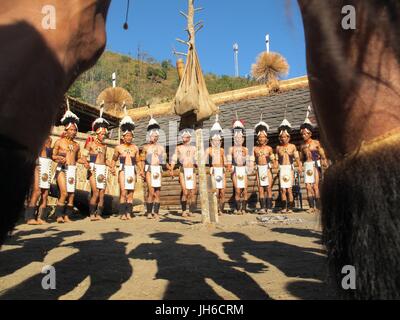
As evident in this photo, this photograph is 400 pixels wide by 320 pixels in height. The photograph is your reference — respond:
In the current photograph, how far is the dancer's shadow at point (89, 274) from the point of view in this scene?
8.06 feet

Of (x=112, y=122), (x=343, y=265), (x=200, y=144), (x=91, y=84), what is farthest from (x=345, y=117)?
(x=91, y=84)

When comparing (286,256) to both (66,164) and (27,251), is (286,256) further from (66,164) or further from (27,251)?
(66,164)

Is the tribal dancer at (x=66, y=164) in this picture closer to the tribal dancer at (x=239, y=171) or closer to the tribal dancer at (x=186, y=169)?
the tribal dancer at (x=186, y=169)

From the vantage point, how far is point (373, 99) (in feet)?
2.53

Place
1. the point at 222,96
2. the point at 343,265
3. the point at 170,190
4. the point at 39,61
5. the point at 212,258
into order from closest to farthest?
the point at 39,61
the point at 343,265
the point at 212,258
the point at 170,190
the point at 222,96

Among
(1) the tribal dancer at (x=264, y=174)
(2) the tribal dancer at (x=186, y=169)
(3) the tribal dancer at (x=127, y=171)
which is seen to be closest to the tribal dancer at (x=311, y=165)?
(1) the tribal dancer at (x=264, y=174)

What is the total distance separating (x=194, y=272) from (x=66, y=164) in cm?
664

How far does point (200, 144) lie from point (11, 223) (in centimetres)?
638

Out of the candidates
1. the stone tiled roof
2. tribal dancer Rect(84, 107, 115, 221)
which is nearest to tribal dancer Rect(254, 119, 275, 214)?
the stone tiled roof

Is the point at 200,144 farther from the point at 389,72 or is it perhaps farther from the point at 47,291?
the point at 389,72

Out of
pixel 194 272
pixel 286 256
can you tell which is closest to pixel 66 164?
pixel 286 256

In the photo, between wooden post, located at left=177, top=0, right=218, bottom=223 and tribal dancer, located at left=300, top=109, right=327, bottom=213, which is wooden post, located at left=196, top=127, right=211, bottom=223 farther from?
tribal dancer, located at left=300, top=109, right=327, bottom=213

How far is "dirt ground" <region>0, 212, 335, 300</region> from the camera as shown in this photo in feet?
8.02

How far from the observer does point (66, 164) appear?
881 cm
